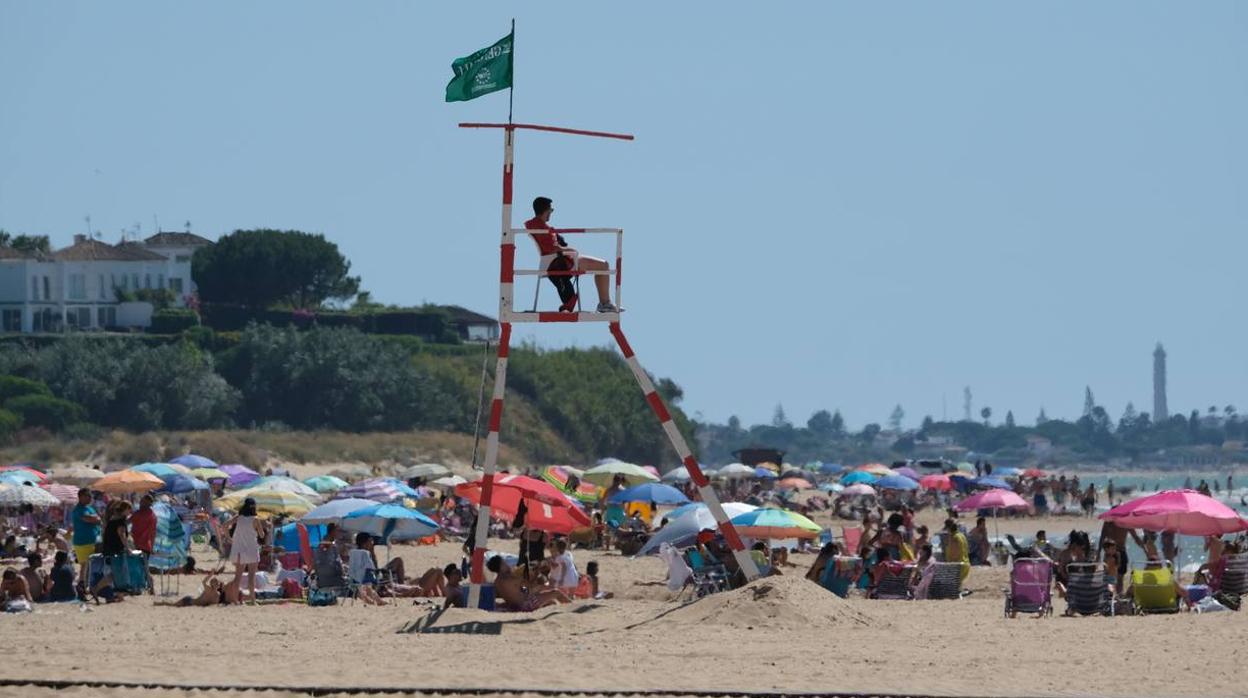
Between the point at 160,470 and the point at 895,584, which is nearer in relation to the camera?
the point at 895,584

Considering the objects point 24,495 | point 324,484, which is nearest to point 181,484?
point 24,495

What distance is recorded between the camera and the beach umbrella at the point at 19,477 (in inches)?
1099

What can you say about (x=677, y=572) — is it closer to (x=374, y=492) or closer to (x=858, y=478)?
(x=374, y=492)

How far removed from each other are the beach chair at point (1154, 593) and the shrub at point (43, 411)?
51.9 meters

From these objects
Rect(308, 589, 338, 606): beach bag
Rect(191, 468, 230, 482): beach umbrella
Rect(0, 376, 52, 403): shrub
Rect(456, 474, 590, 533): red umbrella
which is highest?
Rect(0, 376, 52, 403): shrub

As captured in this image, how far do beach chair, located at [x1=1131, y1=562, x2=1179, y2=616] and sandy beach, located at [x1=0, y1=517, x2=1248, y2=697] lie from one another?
54cm

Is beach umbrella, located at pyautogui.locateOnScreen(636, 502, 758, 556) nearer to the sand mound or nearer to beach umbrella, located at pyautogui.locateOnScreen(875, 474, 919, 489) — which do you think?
the sand mound

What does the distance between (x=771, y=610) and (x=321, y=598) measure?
479cm

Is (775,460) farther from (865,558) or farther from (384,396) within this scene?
(865,558)

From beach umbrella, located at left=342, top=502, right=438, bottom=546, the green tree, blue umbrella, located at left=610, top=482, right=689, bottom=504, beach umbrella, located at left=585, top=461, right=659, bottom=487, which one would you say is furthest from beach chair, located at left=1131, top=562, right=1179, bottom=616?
the green tree

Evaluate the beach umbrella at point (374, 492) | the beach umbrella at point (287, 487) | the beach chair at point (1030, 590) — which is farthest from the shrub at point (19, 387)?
the beach chair at point (1030, 590)

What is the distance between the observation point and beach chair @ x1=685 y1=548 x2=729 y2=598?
17.8m

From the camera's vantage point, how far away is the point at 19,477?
28578 mm

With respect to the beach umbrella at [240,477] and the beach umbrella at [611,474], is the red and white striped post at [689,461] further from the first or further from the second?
the beach umbrella at [240,477]
